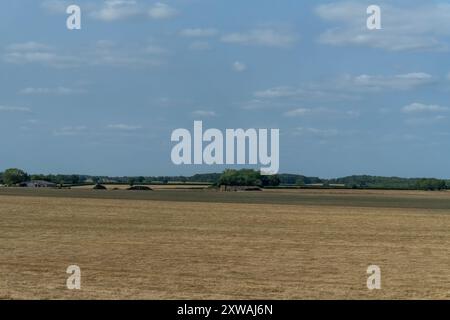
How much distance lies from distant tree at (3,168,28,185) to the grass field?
132095mm

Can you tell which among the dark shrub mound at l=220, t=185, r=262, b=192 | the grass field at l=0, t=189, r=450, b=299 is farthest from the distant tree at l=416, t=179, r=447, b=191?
the grass field at l=0, t=189, r=450, b=299

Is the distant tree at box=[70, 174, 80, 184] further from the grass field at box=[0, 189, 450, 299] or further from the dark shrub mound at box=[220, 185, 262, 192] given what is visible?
the grass field at box=[0, 189, 450, 299]

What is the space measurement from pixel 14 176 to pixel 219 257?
522 feet

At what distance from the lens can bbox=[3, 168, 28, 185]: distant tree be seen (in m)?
171

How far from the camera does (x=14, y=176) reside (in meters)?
175

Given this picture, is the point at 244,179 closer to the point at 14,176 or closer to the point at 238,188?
the point at 238,188

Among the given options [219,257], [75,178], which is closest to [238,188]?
[75,178]

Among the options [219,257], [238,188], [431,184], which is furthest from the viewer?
[431,184]

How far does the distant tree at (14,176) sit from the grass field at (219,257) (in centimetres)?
13209

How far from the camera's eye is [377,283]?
775 inches

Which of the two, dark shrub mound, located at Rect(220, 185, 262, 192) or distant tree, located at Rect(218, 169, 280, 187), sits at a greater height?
distant tree, located at Rect(218, 169, 280, 187)
